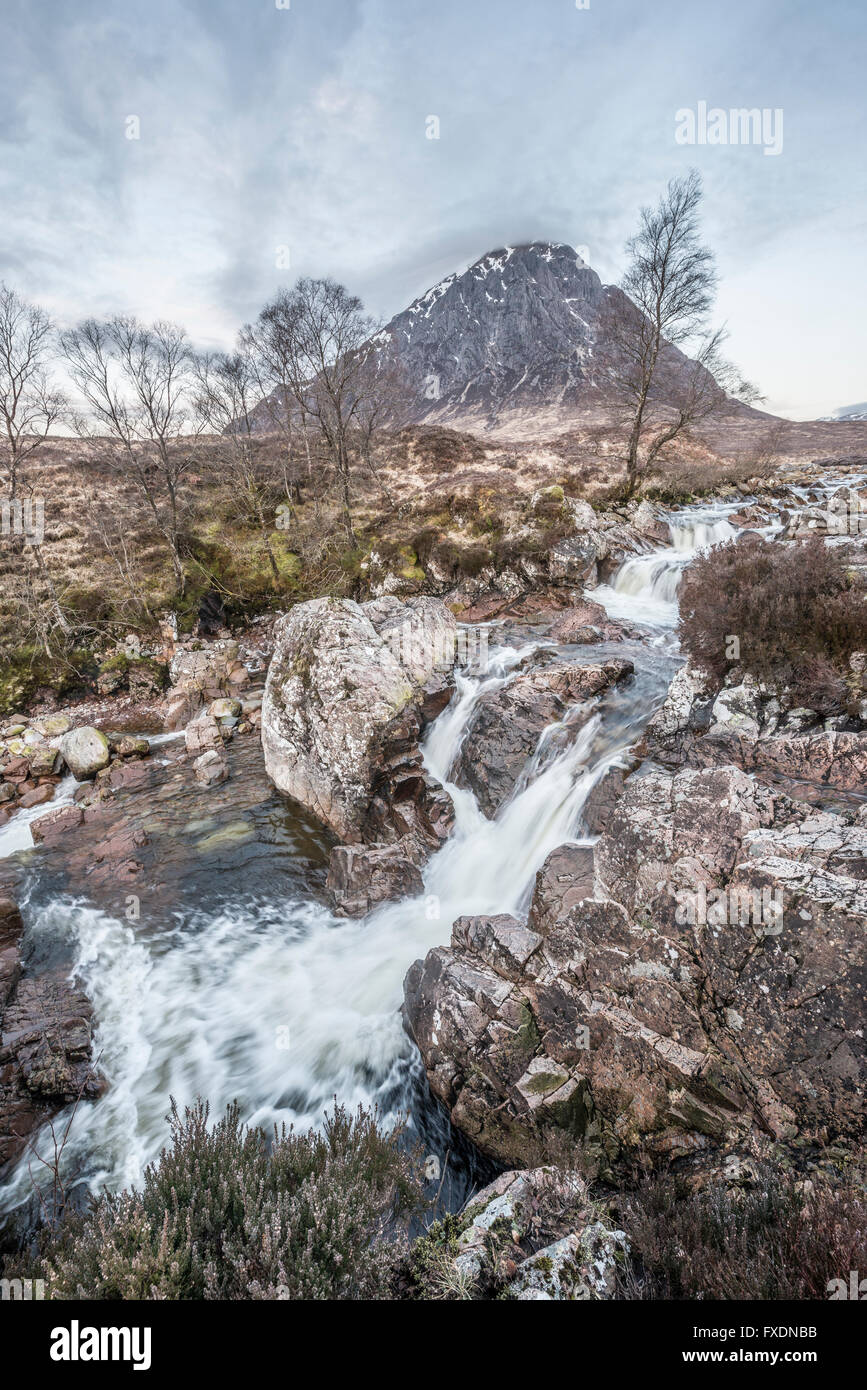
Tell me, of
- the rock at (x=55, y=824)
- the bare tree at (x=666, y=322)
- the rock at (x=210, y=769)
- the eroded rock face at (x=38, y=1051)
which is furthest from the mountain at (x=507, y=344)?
the eroded rock face at (x=38, y=1051)

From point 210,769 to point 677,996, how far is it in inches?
440

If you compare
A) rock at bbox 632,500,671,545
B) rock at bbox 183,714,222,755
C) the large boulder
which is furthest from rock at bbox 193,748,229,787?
rock at bbox 632,500,671,545

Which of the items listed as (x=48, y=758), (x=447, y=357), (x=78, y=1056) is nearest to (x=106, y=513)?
(x=48, y=758)

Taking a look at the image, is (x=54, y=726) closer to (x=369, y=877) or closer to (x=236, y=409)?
(x=369, y=877)

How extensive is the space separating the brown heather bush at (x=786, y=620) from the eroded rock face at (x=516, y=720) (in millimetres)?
2206

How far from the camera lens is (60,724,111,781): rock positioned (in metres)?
12.9

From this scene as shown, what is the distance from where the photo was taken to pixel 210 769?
12.4 metres

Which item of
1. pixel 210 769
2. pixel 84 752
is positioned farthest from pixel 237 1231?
pixel 84 752

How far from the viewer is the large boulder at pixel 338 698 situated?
1007 centimetres

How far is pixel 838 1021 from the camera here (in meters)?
3.61

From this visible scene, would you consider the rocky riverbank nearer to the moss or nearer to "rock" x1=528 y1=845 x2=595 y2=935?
"rock" x1=528 y1=845 x2=595 y2=935

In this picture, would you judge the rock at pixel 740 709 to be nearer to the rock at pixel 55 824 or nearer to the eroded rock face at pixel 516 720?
the eroded rock face at pixel 516 720

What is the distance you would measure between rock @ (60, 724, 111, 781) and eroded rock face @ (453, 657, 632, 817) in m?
9.56

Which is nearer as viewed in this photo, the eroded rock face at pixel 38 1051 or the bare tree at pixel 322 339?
the eroded rock face at pixel 38 1051
